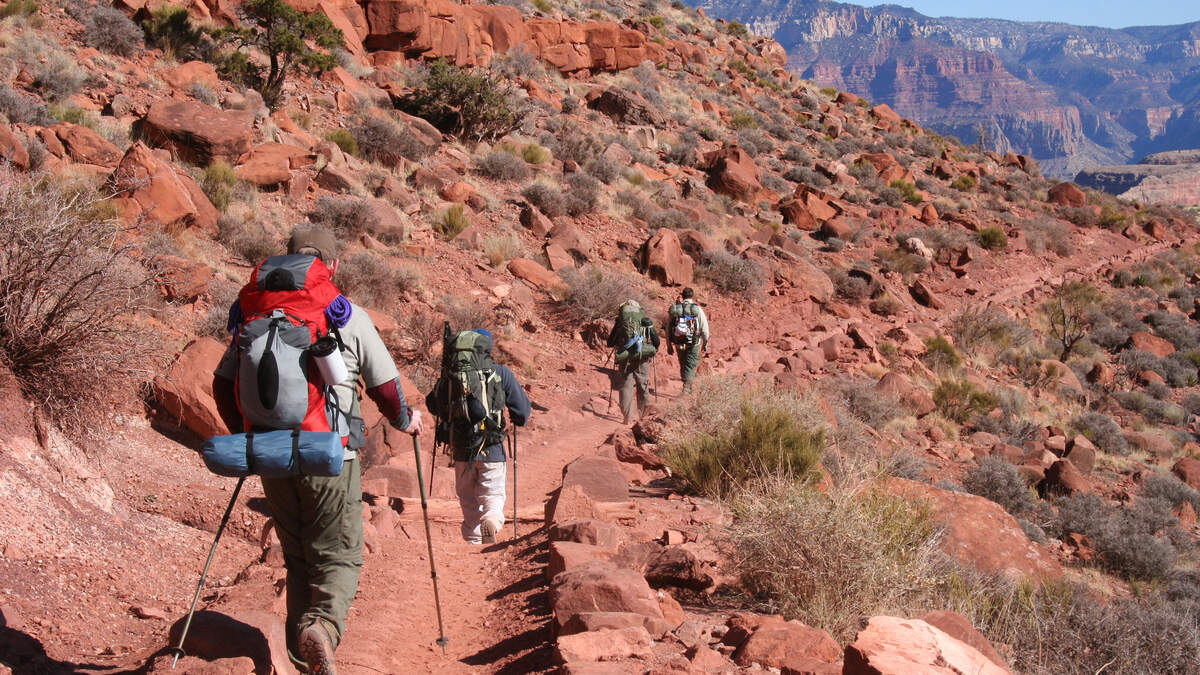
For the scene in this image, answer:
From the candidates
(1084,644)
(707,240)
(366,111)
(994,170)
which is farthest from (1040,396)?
(994,170)

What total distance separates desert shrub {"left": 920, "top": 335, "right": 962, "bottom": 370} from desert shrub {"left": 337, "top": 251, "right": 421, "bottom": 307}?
1070cm

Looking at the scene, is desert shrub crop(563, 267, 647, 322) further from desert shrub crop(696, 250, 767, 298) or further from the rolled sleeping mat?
the rolled sleeping mat

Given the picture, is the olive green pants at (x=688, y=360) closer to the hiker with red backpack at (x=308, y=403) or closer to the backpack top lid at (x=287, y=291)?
the hiker with red backpack at (x=308, y=403)

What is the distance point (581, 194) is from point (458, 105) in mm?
4562

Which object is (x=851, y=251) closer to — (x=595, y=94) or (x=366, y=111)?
(x=595, y=94)

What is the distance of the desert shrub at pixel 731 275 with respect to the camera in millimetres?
18219

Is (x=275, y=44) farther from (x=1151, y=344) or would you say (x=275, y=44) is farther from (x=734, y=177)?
(x=1151, y=344)

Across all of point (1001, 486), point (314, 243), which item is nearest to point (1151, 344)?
point (1001, 486)

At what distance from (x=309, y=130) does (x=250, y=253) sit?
268 inches

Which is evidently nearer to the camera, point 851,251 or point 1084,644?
point 1084,644

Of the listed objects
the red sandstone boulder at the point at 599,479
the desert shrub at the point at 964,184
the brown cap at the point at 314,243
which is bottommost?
the red sandstone boulder at the point at 599,479

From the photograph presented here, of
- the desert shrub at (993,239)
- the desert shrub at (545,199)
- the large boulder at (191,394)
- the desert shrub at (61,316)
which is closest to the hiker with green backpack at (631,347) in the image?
the large boulder at (191,394)

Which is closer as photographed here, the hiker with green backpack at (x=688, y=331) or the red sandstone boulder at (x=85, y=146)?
the hiker with green backpack at (x=688, y=331)

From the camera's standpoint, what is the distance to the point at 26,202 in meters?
5.84
